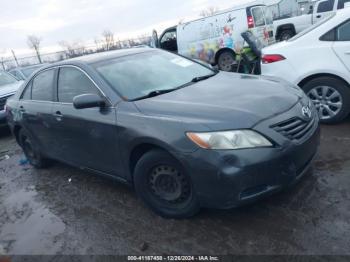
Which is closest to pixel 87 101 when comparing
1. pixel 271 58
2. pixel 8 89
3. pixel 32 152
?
pixel 32 152

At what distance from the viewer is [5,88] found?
9008 millimetres

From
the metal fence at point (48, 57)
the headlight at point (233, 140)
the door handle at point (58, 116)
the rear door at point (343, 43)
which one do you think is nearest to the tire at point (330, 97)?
the rear door at point (343, 43)

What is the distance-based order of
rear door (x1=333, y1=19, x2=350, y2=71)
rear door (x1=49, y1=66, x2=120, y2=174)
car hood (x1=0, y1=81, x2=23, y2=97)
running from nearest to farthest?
rear door (x1=49, y1=66, x2=120, y2=174) < rear door (x1=333, y1=19, x2=350, y2=71) < car hood (x1=0, y1=81, x2=23, y2=97)

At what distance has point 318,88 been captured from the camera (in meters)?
4.89

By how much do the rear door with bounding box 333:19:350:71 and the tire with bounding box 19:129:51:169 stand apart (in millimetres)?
4450

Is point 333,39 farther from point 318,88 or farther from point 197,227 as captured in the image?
point 197,227

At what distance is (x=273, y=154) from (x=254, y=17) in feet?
32.1

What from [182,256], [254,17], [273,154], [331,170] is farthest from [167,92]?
[254,17]

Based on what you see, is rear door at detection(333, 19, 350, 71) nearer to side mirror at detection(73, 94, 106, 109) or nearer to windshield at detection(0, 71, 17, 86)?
side mirror at detection(73, 94, 106, 109)

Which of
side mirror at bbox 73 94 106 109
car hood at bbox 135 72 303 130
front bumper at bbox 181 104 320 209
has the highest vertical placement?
side mirror at bbox 73 94 106 109

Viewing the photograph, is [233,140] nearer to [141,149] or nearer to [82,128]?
[141,149]

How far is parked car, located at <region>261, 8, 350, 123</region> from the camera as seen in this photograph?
4664 mm

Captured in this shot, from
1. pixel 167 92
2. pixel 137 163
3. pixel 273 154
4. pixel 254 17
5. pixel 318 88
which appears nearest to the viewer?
pixel 273 154

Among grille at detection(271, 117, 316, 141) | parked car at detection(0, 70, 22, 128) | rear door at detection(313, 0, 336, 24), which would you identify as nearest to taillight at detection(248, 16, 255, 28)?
rear door at detection(313, 0, 336, 24)
